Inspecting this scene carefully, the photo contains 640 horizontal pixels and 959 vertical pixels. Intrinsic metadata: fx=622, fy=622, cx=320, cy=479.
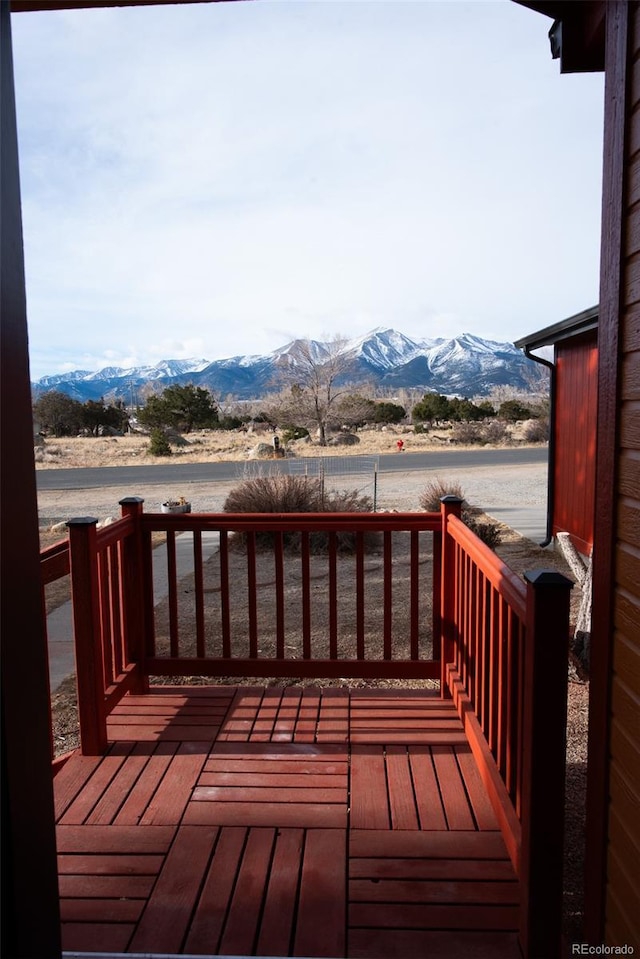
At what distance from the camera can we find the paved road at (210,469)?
628 inches

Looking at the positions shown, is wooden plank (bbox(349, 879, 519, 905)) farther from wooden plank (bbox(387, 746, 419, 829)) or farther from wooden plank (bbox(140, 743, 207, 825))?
wooden plank (bbox(140, 743, 207, 825))

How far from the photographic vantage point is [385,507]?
9.75 m

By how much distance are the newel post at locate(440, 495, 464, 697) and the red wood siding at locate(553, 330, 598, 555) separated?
425 centimetres

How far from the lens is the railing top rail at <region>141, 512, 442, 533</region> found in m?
3.12

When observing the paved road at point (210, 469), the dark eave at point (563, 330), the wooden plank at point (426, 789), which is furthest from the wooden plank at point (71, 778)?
the paved road at point (210, 469)

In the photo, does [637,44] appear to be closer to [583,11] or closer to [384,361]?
[583,11]

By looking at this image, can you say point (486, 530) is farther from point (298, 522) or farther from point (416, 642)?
point (298, 522)

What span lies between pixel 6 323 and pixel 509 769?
6.27ft

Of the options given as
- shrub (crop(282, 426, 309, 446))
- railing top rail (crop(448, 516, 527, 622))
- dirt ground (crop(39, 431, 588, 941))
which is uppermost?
shrub (crop(282, 426, 309, 446))

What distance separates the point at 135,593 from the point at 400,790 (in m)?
1.60

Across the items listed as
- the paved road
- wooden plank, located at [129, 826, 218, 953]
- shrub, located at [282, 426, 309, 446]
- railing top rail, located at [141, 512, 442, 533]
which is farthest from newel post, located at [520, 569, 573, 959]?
shrub, located at [282, 426, 309, 446]

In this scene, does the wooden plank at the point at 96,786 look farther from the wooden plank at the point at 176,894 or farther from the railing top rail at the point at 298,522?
the railing top rail at the point at 298,522

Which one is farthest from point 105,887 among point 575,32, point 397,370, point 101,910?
point 397,370

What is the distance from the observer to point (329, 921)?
172 centimetres
